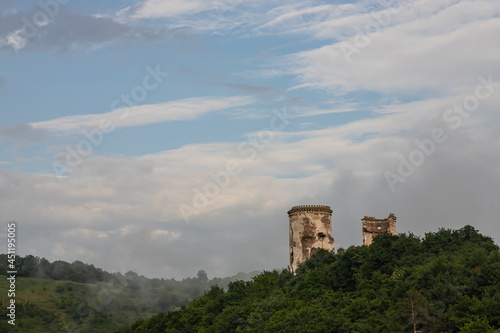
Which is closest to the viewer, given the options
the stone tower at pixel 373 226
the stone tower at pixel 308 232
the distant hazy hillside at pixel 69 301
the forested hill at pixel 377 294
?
the forested hill at pixel 377 294

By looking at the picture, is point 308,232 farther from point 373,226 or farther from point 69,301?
point 69,301

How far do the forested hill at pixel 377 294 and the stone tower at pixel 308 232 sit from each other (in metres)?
1.78

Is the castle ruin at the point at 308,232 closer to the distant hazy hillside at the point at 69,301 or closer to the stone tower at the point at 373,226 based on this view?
the stone tower at the point at 373,226

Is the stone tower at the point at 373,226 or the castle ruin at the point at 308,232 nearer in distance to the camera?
the castle ruin at the point at 308,232

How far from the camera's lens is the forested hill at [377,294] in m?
53.0

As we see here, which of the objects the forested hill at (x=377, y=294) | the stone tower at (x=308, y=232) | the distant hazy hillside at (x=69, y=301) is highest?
the distant hazy hillside at (x=69, y=301)

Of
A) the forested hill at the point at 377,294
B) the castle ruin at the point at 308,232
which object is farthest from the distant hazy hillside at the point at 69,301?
the castle ruin at the point at 308,232

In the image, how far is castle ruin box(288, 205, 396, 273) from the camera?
79.0 m

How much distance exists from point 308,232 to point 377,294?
17.9 meters

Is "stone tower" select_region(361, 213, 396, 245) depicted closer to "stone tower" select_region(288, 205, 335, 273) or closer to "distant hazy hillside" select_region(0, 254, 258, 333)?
"stone tower" select_region(288, 205, 335, 273)

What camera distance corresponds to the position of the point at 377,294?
6194 centimetres

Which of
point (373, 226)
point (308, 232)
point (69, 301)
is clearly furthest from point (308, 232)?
point (69, 301)

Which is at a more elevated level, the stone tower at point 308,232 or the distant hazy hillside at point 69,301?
the distant hazy hillside at point 69,301

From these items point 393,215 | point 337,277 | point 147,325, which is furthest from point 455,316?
point 147,325
